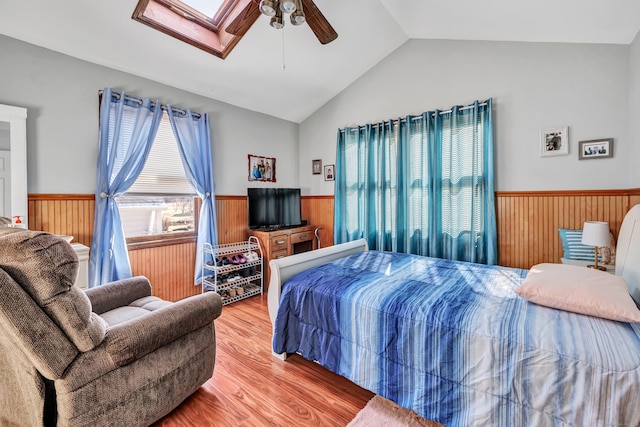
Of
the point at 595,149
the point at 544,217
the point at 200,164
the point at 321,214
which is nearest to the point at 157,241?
the point at 200,164

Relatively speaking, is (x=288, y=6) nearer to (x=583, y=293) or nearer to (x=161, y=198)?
(x=583, y=293)

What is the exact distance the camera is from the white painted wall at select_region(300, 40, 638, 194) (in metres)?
2.41

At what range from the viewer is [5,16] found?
2.06 metres

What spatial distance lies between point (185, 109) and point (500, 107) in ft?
11.5

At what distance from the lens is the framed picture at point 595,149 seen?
94.7 inches

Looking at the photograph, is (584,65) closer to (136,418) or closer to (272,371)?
(272,371)

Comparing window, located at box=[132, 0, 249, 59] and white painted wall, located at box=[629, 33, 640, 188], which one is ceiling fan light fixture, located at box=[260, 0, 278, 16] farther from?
white painted wall, located at box=[629, 33, 640, 188]

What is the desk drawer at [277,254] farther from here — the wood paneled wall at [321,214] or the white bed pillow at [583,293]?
the white bed pillow at [583,293]

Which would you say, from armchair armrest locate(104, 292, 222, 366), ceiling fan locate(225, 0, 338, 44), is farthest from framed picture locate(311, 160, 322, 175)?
armchair armrest locate(104, 292, 222, 366)

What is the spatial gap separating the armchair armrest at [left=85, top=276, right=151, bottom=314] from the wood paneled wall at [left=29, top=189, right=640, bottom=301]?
98 cm

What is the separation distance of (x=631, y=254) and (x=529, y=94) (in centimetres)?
180

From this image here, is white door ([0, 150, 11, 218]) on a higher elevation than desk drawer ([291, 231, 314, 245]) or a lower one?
higher

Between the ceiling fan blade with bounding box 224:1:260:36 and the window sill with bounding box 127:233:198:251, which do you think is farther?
the window sill with bounding box 127:233:198:251

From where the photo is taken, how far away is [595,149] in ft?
8.08
